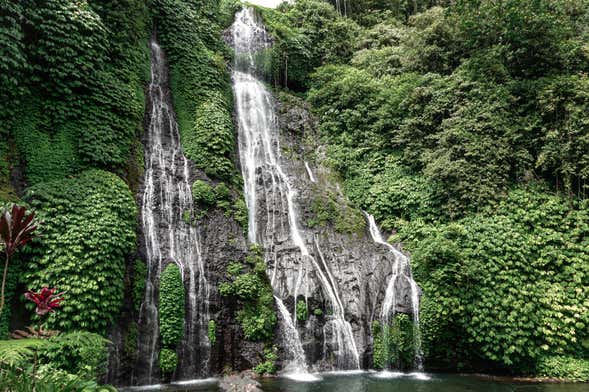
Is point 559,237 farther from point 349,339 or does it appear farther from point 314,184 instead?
point 314,184

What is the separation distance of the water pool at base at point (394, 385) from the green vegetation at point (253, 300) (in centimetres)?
138

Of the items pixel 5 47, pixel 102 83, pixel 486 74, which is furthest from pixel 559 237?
pixel 5 47

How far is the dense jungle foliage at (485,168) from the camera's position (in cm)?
1002

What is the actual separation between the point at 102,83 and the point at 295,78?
12.2 metres

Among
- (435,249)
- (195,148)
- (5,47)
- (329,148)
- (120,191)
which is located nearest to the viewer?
(5,47)

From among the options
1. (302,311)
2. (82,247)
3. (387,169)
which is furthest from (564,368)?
(82,247)

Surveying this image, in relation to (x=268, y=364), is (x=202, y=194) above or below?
above

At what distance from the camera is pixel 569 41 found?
1334cm

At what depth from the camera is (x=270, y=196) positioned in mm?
13992

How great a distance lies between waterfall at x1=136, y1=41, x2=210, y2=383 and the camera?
907cm

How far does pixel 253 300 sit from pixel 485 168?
→ 934 cm

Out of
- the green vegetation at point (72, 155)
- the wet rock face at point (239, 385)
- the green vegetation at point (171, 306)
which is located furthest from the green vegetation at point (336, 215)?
the green vegetation at point (72, 155)

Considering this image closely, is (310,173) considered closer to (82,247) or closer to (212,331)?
(212,331)

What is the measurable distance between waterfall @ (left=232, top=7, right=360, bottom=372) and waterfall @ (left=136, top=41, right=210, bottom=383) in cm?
247
